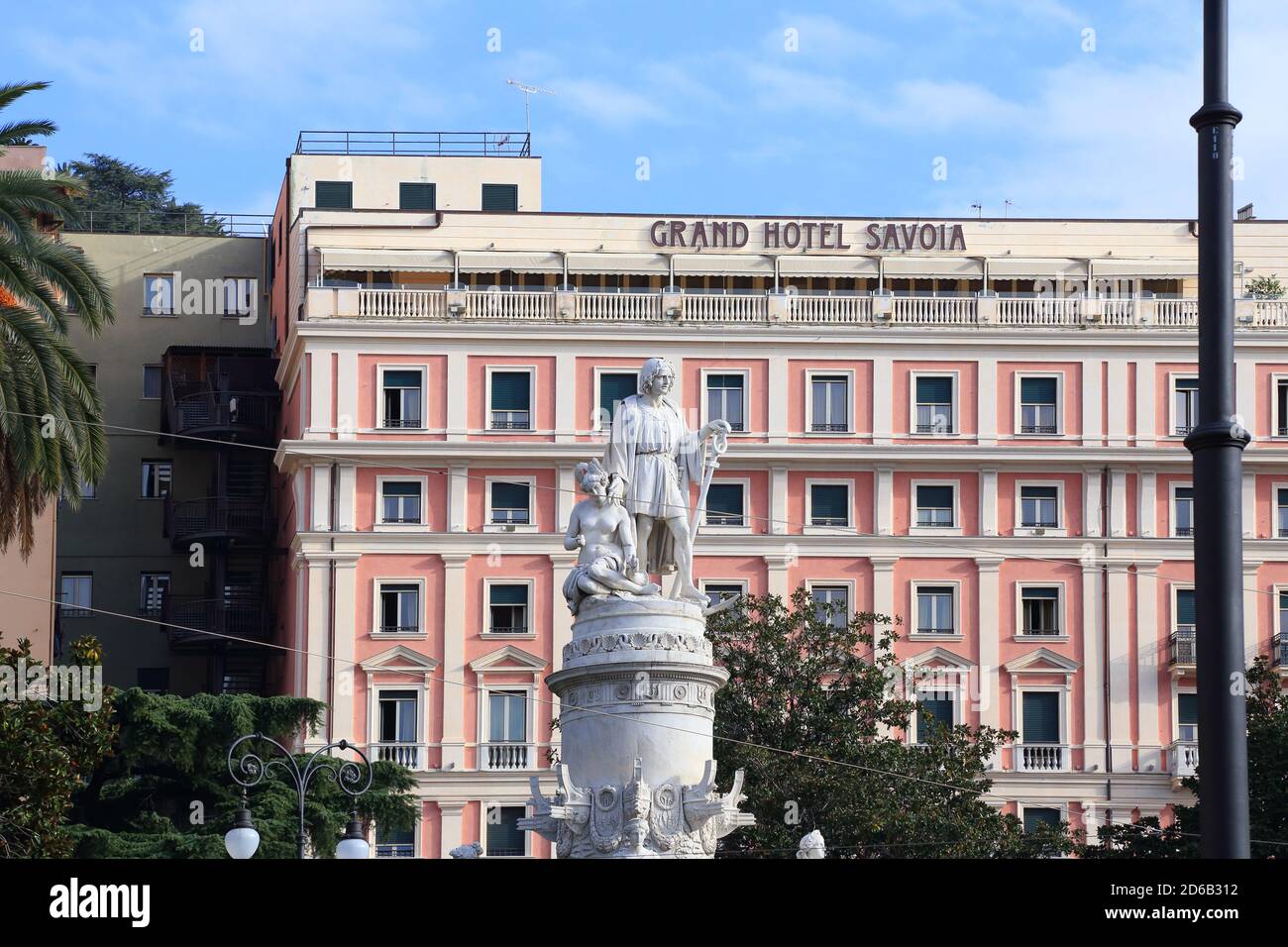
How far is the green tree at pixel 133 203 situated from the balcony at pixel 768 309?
827 inches

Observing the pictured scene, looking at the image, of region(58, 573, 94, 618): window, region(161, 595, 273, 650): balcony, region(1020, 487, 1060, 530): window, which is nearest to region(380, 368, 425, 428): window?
region(161, 595, 273, 650): balcony

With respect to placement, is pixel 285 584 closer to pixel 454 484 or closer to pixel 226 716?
pixel 454 484

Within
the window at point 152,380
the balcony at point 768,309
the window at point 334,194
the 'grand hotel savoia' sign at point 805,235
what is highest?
the window at point 334,194

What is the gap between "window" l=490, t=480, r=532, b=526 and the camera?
7506 cm

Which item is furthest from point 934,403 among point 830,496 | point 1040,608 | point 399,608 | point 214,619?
point 214,619

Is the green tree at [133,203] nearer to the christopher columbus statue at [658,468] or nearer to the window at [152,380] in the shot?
the window at [152,380]

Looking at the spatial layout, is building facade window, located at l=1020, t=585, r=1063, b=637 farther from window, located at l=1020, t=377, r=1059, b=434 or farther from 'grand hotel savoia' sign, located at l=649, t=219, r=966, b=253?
'grand hotel savoia' sign, located at l=649, t=219, r=966, b=253

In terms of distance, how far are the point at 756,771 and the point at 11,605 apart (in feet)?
55.2

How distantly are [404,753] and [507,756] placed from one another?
2733 millimetres

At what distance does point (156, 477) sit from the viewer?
83938mm

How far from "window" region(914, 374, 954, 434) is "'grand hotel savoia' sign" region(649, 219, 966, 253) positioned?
16.8 ft

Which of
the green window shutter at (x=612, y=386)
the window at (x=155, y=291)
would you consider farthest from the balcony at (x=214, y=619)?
the green window shutter at (x=612, y=386)

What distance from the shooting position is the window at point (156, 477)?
275 feet
